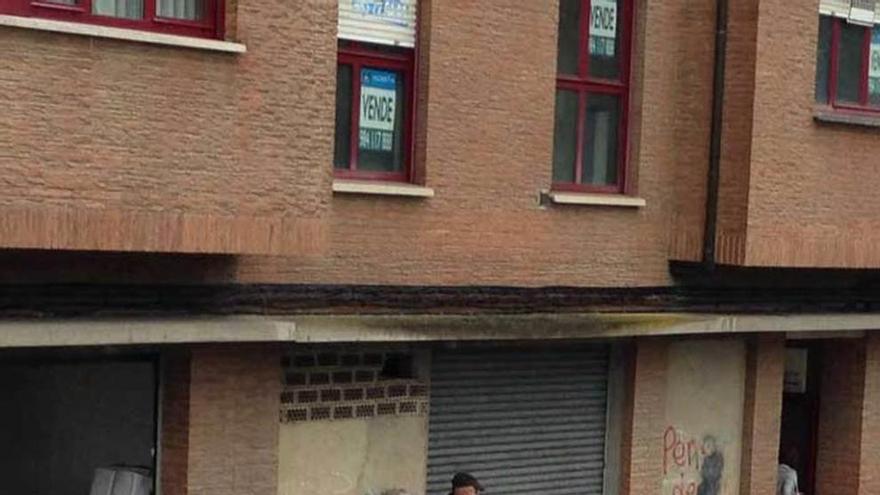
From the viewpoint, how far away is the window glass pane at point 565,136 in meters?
15.1

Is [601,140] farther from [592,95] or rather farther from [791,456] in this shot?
[791,456]

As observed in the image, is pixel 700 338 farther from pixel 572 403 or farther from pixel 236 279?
pixel 236 279

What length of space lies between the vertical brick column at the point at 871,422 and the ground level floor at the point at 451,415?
2 cm

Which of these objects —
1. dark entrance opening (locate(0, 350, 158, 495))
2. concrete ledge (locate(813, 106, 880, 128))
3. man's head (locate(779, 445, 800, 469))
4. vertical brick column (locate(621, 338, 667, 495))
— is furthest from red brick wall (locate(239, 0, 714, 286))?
man's head (locate(779, 445, 800, 469))

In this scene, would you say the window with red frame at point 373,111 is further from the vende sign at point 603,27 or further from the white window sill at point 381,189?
the vende sign at point 603,27

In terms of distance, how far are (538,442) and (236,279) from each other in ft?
13.1

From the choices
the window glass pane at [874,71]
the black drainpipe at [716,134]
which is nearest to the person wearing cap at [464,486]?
the black drainpipe at [716,134]

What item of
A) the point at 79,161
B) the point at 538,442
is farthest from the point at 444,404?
the point at 79,161

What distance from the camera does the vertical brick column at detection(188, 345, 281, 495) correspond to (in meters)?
12.4

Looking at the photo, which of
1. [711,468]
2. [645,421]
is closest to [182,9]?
[645,421]

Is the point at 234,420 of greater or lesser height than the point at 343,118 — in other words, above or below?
below

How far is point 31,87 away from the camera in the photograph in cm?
1052

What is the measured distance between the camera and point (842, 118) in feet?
52.8

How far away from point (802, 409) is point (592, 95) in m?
5.42
